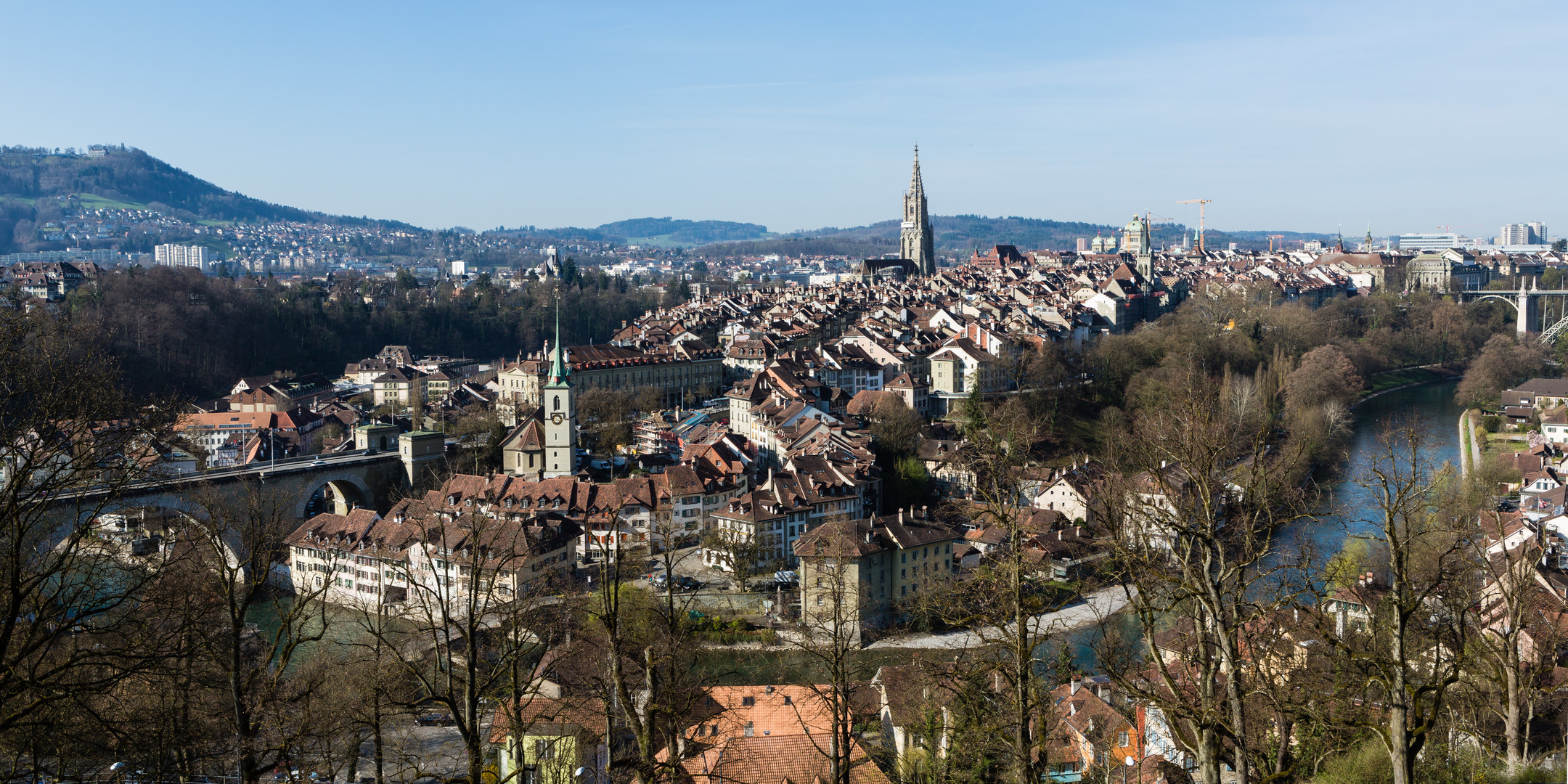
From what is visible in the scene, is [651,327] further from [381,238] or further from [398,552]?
[381,238]

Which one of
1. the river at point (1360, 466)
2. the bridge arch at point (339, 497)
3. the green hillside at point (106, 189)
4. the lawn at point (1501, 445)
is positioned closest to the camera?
the river at point (1360, 466)

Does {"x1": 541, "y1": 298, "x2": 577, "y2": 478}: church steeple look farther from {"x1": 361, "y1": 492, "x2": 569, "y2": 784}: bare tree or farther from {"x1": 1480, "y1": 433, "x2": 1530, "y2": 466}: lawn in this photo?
{"x1": 1480, "y1": 433, "x2": 1530, "y2": 466}: lawn

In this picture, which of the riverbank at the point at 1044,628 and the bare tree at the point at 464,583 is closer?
the bare tree at the point at 464,583

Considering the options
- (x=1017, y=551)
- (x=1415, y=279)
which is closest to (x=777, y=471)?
(x=1017, y=551)

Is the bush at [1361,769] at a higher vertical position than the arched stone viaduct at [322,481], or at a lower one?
higher

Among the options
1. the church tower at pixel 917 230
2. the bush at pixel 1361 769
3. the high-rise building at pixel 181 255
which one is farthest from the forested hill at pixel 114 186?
the bush at pixel 1361 769

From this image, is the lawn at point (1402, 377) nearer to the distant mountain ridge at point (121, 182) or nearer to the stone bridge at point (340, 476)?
the stone bridge at point (340, 476)

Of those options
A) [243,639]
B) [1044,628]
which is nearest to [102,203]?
[1044,628]
